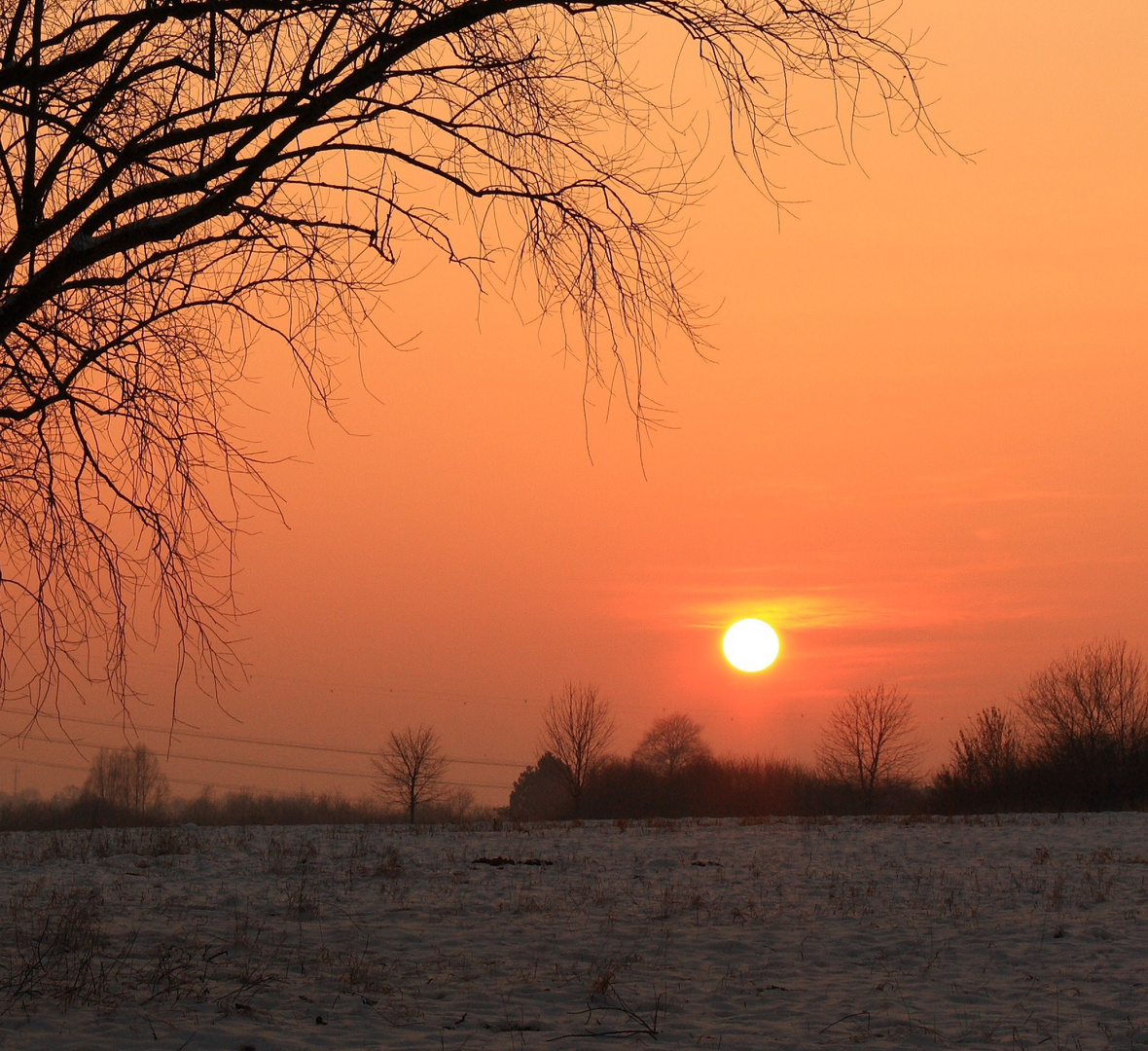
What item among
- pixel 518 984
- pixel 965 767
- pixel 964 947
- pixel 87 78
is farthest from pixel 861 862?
pixel 965 767

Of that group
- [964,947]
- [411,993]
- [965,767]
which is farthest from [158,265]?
[965,767]

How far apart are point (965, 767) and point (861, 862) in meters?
30.3

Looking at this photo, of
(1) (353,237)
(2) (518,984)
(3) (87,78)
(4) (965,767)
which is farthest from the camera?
(4) (965,767)

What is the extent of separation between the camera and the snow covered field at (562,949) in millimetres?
5613

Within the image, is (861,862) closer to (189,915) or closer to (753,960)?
(753,960)

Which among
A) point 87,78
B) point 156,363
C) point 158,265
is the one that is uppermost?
point 87,78

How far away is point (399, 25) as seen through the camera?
211 inches

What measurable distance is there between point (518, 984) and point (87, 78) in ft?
18.2

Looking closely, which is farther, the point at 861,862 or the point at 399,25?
the point at 861,862

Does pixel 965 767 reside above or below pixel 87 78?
below

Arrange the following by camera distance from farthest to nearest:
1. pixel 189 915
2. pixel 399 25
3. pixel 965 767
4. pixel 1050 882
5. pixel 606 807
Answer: pixel 606 807 → pixel 965 767 → pixel 1050 882 → pixel 189 915 → pixel 399 25

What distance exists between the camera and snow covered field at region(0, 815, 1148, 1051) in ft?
18.4

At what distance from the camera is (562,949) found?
24.9 feet

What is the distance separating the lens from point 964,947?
24.9 feet
